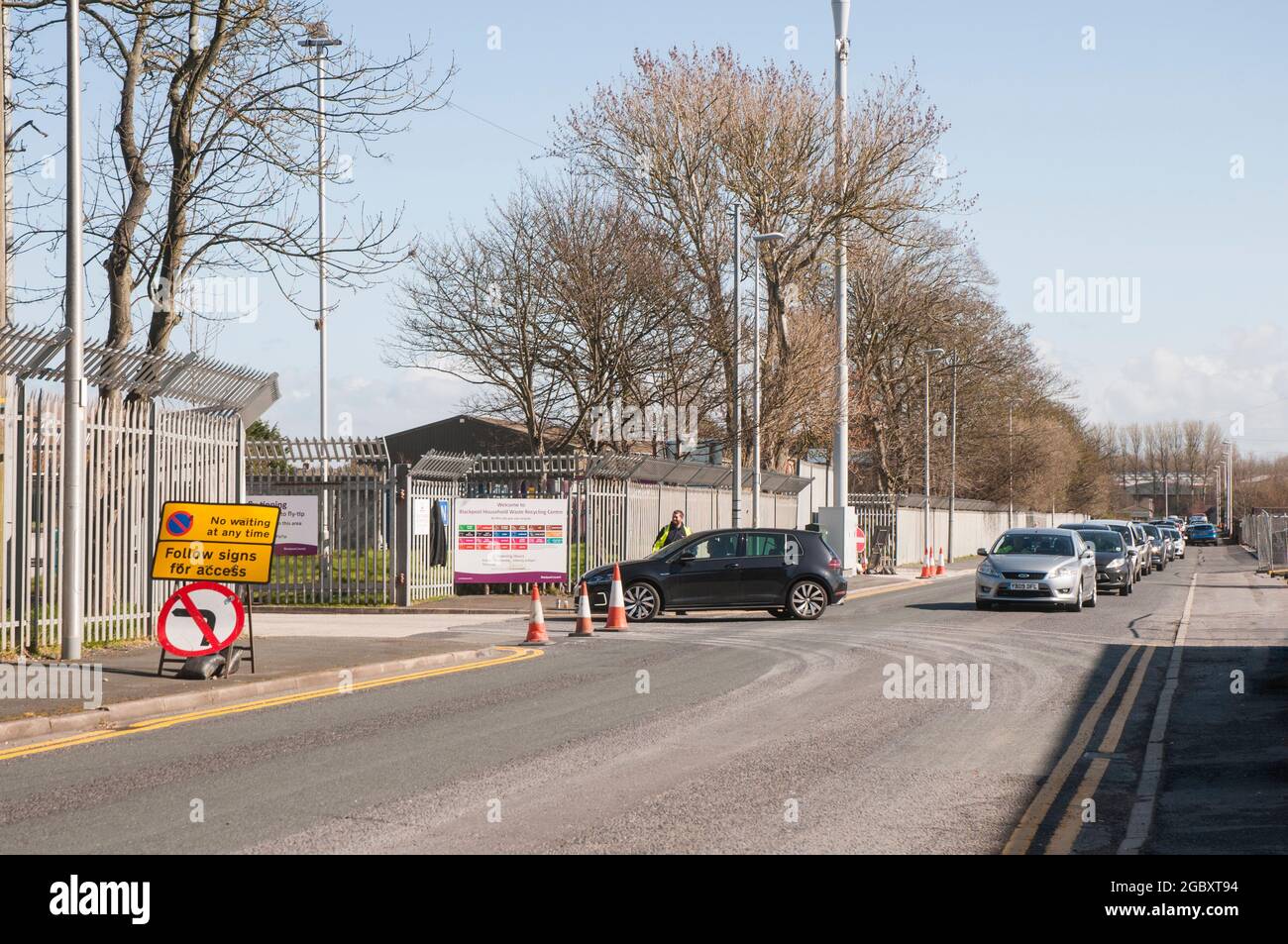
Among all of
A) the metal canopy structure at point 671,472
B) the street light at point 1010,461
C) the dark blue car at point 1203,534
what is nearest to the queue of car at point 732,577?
the metal canopy structure at point 671,472

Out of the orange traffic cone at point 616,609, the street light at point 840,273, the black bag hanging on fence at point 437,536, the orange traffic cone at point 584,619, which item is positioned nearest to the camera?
the orange traffic cone at point 584,619

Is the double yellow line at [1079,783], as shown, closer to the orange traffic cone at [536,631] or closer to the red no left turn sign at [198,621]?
the orange traffic cone at [536,631]

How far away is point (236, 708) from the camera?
12.2 m

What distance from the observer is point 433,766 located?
9250mm

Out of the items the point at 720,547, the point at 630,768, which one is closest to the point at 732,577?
the point at 720,547

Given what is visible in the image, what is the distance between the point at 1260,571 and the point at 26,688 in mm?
42405

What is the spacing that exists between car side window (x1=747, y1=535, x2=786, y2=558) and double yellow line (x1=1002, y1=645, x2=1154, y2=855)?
9.06 meters

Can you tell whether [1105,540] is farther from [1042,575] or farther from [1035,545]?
[1042,575]

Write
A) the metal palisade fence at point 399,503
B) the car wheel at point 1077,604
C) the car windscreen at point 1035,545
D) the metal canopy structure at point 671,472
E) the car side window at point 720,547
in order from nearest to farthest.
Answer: the car side window at point 720,547
the car wheel at point 1077,604
the metal palisade fence at point 399,503
the car windscreen at point 1035,545
the metal canopy structure at point 671,472

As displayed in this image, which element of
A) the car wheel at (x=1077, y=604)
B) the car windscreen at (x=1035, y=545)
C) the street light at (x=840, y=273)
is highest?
the street light at (x=840, y=273)

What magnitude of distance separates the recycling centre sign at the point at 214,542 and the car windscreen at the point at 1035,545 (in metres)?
16.1

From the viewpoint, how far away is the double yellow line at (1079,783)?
7258 millimetres

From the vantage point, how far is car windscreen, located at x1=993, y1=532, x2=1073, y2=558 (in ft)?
86.4

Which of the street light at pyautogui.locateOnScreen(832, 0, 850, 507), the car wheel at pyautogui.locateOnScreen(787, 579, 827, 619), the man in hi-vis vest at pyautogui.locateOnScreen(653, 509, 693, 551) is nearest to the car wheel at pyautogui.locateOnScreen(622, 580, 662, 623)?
the car wheel at pyautogui.locateOnScreen(787, 579, 827, 619)
